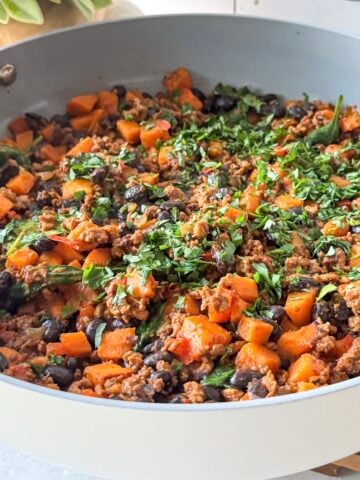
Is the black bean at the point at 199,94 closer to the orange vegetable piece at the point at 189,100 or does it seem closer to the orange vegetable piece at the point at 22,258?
the orange vegetable piece at the point at 189,100

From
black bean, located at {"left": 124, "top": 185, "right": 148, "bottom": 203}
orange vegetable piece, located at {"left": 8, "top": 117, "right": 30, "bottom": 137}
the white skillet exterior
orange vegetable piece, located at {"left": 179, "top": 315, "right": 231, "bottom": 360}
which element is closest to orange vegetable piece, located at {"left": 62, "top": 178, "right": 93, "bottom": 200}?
black bean, located at {"left": 124, "top": 185, "right": 148, "bottom": 203}

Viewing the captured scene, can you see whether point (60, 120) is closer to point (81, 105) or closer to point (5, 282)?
point (81, 105)

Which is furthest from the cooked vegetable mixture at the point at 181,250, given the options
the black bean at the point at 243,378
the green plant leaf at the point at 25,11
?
the green plant leaf at the point at 25,11

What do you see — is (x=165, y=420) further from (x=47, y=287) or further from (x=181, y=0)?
(x=181, y=0)

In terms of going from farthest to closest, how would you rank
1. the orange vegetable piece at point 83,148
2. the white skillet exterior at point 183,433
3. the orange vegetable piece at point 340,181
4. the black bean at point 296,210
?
the orange vegetable piece at point 83,148, the orange vegetable piece at point 340,181, the black bean at point 296,210, the white skillet exterior at point 183,433

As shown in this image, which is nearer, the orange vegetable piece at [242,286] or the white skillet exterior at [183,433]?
the white skillet exterior at [183,433]

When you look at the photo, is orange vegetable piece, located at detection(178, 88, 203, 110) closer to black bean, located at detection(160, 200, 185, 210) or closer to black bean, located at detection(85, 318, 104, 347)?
black bean, located at detection(160, 200, 185, 210)
